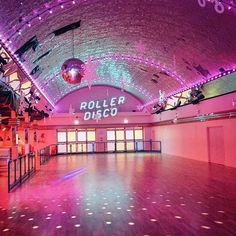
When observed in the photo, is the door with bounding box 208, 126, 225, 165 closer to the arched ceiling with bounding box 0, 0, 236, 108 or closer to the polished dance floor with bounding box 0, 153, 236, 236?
the arched ceiling with bounding box 0, 0, 236, 108

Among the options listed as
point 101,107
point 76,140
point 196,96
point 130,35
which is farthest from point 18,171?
point 101,107

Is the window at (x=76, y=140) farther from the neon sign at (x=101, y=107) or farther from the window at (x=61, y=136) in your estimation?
the neon sign at (x=101, y=107)

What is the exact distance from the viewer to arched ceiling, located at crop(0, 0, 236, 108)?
27.2 feet

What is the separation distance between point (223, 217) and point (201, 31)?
653cm

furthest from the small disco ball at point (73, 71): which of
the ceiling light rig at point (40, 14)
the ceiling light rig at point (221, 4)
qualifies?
the ceiling light rig at point (221, 4)

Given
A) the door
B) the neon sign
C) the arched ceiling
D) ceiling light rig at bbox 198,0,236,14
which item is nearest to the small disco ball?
the arched ceiling

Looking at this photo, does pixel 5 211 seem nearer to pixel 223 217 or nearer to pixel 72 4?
pixel 223 217

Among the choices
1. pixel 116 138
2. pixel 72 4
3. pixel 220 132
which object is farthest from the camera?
pixel 116 138

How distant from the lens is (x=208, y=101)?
14.6 m

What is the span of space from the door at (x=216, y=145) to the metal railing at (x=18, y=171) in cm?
841

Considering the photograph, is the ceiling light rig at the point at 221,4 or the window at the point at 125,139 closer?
the ceiling light rig at the point at 221,4

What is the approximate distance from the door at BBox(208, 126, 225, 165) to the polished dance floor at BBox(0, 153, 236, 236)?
377cm

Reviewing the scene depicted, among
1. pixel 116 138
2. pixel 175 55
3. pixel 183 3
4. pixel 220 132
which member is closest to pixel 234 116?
pixel 220 132

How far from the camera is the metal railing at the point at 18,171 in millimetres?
8973
